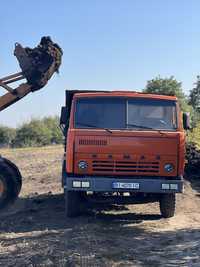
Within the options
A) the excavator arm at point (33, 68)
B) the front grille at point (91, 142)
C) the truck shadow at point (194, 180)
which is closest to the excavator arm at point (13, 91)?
the excavator arm at point (33, 68)

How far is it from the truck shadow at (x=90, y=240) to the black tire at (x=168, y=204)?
23 centimetres

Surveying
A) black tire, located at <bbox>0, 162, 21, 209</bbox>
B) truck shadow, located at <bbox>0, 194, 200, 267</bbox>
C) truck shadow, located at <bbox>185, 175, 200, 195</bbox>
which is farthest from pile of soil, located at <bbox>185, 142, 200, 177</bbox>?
black tire, located at <bbox>0, 162, 21, 209</bbox>

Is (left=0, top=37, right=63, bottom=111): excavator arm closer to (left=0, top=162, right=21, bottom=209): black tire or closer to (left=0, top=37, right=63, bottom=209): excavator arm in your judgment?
(left=0, top=37, right=63, bottom=209): excavator arm

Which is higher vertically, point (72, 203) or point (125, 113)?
point (125, 113)

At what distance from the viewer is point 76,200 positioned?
11438 mm

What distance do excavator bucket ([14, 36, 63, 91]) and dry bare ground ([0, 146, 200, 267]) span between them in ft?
10.6

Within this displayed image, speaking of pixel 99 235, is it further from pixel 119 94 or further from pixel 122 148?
pixel 119 94

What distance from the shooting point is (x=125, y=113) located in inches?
447

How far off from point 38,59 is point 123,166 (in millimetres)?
4356

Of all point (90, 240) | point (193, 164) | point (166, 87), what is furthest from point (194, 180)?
point (166, 87)

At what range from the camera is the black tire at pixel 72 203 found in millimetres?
11312

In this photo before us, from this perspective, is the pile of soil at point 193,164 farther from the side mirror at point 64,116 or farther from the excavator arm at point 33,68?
the side mirror at point 64,116

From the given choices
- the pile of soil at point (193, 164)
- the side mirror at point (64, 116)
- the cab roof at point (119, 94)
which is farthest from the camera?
the pile of soil at point (193, 164)

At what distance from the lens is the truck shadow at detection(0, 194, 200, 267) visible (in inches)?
304
